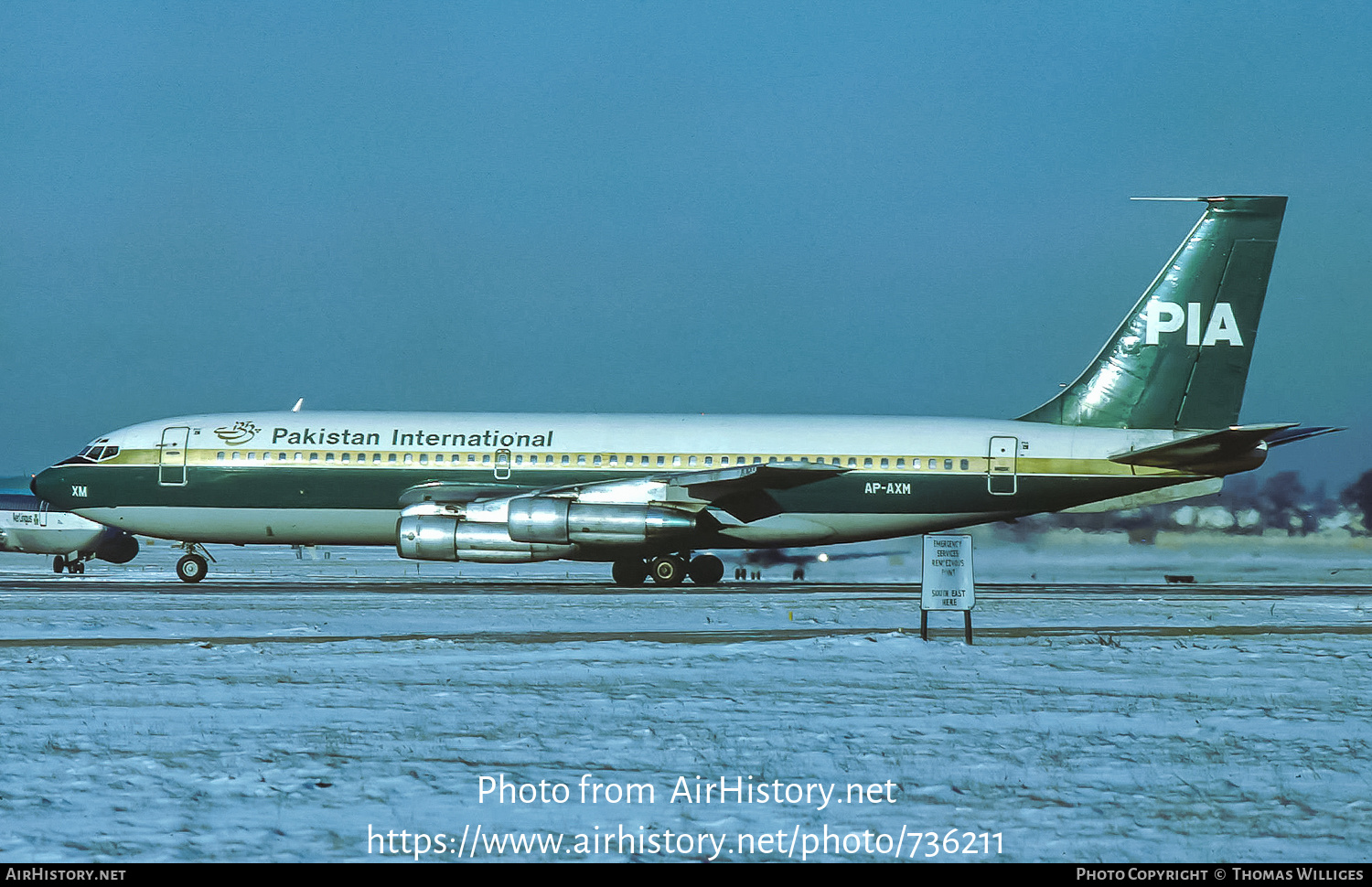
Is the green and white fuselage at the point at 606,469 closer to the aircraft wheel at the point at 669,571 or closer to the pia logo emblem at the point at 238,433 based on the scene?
the pia logo emblem at the point at 238,433

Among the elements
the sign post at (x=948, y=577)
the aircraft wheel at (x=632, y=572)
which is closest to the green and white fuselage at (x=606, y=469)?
the aircraft wheel at (x=632, y=572)

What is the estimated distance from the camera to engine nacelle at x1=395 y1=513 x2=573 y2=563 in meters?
31.7

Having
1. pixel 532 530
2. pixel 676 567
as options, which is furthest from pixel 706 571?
pixel 532 530

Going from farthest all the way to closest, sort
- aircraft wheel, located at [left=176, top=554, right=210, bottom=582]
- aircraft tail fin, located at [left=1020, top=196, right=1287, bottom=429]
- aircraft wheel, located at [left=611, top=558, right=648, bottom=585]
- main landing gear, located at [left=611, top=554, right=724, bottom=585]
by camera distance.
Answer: aircraft wheel, located at [left=176, top=554, right=210, bottom=582] → aircraft wheel, located at [left=611, top=558, right=648, bottom=585] → main landing gear, located at [left=611, top=554, right=724, bottom=585] → aircraft tail fin, located at [left=1020, top=196, right=1287, bottom=429]

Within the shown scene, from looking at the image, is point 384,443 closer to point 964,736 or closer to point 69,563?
point 69,563

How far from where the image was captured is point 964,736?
35.0ft

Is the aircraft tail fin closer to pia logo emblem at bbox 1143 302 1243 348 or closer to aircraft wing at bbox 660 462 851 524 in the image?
pia logo emblem at bbox 1143 302 1243 348

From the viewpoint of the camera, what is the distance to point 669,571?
110 ft

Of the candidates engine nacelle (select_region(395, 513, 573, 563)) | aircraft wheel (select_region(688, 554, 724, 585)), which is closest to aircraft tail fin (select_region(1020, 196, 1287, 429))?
aircraft wheel (select_region(688, 554, 724, 585))

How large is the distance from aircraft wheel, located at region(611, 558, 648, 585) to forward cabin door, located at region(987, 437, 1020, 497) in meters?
8.57

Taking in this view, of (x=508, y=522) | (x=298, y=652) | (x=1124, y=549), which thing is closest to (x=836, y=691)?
(x=298, y=652)

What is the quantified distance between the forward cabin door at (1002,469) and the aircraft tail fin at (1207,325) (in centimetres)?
269

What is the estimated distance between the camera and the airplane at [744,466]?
3212cm

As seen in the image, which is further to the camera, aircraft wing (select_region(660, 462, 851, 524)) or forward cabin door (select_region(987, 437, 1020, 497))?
forward cabin door (select_region(987, 437, 1020, 497))
